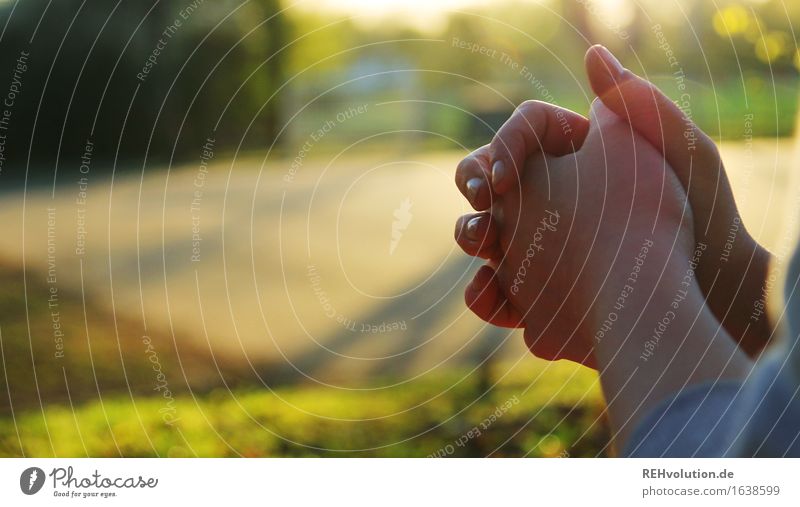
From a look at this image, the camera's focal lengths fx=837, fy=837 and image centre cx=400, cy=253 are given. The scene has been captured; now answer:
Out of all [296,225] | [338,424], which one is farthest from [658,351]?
[296,225]

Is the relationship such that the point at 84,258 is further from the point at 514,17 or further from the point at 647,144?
the point at 647,144

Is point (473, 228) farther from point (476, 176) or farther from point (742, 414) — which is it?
point (742, 414)

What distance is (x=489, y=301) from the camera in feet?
2.67

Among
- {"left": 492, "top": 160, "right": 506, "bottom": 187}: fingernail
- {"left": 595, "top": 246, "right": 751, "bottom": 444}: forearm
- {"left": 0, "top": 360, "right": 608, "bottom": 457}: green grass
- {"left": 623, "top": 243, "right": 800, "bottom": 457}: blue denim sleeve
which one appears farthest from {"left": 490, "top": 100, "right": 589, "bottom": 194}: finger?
{"left": 0, "top": 360, "right": 608, "bottom": 457}: green grass

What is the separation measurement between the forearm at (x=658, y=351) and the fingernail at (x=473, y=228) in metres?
0.17

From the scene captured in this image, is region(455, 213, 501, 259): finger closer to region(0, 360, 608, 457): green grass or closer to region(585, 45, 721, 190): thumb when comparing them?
region(585, 45, 721, 190): thumb

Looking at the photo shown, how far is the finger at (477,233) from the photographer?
790 millimetres

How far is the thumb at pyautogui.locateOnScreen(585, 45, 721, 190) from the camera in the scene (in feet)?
2.56

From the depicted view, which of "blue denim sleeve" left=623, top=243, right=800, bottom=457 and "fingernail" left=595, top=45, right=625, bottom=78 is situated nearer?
"blue denim sleeve" left=623, top=243, right=800, bottom=457

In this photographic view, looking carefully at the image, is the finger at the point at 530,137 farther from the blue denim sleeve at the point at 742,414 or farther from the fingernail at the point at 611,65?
the blue denim sleeve at the point at 742,414

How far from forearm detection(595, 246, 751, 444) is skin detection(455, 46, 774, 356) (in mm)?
122

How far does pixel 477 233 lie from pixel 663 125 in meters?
0.20
